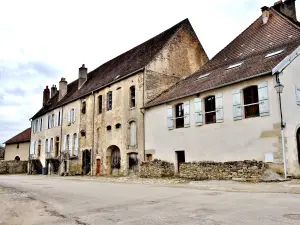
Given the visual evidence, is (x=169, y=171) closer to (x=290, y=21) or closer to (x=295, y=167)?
(x=295, y=167)

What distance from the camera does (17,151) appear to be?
43.5 metres

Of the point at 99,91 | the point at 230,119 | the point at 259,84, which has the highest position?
the point at 99,91

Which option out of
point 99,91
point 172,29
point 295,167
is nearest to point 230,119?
point 295,167

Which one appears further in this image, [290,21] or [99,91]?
[99,91]

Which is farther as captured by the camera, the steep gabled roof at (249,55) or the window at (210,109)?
the window at (210,109)

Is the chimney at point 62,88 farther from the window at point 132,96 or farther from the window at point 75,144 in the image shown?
the window at point 132,96

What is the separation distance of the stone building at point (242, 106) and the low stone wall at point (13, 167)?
23.1 m

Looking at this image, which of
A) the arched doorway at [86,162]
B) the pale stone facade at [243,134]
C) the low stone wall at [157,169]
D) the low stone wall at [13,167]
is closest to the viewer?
the pale stone facade at [243,134]

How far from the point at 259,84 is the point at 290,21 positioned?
6.84m

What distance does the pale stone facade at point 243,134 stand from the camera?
521 inches

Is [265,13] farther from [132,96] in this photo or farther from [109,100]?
[109,100]

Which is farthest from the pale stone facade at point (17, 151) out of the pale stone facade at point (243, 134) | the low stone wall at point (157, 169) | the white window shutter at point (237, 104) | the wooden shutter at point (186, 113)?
the white window shutter at point (237, 104)

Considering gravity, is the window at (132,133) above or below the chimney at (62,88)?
below

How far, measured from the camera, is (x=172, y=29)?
24.7m
